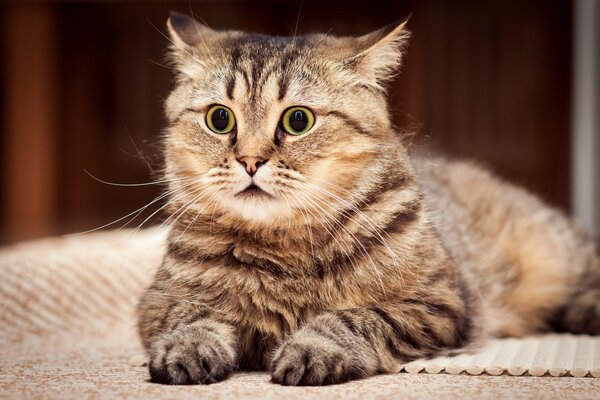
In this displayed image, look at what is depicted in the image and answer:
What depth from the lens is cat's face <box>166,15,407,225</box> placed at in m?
1.57

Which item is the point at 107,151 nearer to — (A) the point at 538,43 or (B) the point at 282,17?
(B) the point at 282,17

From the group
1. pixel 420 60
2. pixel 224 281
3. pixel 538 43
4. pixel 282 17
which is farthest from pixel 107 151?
pixel 224 281

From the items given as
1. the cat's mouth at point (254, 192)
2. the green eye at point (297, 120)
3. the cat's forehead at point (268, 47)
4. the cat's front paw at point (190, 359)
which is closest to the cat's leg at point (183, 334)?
the cat's front paw at point (190, 359)

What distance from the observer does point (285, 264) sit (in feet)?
5.41

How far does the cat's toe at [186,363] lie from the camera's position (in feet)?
4.73

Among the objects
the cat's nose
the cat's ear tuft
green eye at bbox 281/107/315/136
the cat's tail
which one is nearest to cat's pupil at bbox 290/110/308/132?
green eye at bbox 281/107/315/136

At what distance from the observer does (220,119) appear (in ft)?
5.40

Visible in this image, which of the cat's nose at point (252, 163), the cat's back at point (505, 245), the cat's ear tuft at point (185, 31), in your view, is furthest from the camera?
the cat's back at point (505, 245)

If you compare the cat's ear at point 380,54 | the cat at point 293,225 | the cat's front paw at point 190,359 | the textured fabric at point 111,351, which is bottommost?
the textured fabric at point 111,351

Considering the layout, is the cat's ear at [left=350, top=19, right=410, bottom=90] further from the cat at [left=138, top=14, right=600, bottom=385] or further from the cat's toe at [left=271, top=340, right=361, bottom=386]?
the cat's toe at [left=271, top=340, right=361, bottom=386]

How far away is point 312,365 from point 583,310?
108 cm

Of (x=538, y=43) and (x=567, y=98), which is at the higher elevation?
(x=538, y=43)

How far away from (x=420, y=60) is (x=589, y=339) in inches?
104

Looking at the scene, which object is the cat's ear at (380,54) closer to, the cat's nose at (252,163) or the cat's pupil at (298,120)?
the cat's pupil at (298,120)
